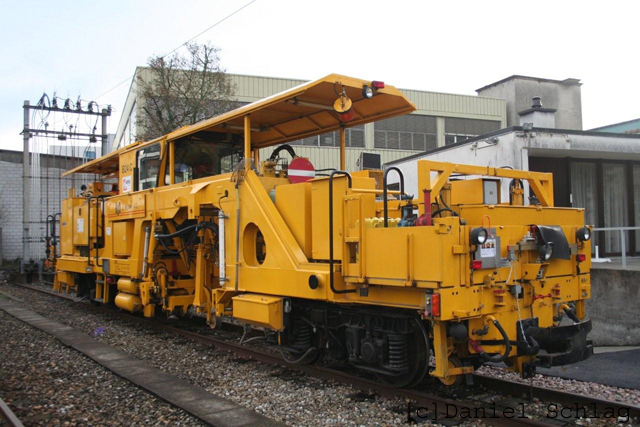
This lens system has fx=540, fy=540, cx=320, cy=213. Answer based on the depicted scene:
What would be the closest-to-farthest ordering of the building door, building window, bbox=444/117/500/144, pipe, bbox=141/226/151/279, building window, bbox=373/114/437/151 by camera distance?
pipe, bbox=141/226/151/279 < the building door < building window, bbox=373/114/437/151 < building window, bbox=444/117/500/144

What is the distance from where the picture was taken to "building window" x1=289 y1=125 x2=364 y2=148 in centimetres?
2577

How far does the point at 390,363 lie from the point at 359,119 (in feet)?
11.5

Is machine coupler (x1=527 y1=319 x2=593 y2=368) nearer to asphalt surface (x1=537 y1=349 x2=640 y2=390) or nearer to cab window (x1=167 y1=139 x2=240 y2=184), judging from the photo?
asphalt surface (x1=537 y1=349 x2=640 y2=390)

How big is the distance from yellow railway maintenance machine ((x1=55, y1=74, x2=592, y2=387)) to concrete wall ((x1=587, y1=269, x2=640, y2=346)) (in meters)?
3.93

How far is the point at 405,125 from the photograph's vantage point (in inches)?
1129

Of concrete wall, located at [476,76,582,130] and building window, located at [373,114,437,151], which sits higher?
concrete wall, located at [476,76,582,130]

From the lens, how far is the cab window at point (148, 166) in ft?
30.4

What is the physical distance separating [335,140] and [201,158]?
59.0ft

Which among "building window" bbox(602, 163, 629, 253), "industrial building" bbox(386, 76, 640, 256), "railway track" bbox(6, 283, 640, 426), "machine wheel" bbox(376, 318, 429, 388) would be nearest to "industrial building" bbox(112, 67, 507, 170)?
"industrial building" bbox(386, 76, 640, 256)

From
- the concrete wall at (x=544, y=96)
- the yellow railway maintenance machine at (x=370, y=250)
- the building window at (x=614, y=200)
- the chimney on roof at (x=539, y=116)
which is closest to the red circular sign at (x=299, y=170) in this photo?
the yellow railway maintenance machine at (x=370, y=250)

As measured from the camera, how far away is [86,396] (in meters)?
5.84

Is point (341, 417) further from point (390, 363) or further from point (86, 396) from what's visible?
point (86, 396)

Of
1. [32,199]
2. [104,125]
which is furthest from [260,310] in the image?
[32,199]

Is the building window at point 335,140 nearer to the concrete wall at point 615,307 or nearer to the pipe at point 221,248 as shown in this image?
the concrete wall at point 615,307
